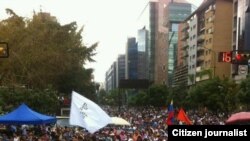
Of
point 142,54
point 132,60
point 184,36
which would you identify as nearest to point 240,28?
point 184,36

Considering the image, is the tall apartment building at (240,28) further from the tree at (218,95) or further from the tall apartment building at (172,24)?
the tall apartment building at (172,24)

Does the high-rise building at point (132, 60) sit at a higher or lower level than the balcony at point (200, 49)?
higher

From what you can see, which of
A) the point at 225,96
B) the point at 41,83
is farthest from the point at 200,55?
the point at 41,83

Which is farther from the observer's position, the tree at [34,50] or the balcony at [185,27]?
the balcony at [185,27]

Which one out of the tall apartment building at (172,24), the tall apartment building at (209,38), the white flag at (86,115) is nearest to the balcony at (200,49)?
the tall apartment building at (209,38)

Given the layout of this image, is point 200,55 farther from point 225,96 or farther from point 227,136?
point 227,136

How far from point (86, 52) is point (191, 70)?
1960 inches

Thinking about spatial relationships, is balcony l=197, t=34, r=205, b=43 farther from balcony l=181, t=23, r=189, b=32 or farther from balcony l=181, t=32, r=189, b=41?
balcony l=181, t=23, r=189, b=32

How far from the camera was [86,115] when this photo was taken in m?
13.4

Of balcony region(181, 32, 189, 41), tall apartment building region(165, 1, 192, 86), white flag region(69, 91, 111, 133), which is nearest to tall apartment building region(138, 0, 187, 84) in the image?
tall apartment building region(165, 1, 192, 86)
